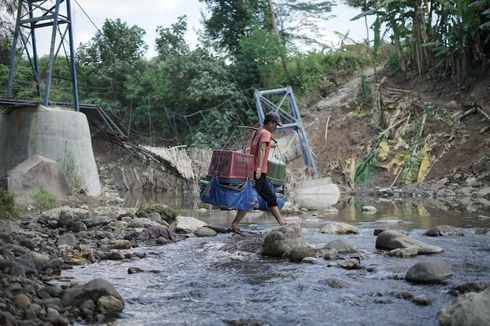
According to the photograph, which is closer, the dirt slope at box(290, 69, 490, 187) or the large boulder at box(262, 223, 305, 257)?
the large boulder at box(262, 223, 305, 257)

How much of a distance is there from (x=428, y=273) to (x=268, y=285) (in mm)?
1240

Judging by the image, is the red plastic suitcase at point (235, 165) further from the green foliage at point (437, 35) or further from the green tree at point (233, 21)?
the green tree at point (233, 21)

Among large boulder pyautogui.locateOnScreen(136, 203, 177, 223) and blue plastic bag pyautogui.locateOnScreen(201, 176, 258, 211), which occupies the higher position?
blue plastic bag pyautogui.locateOnScreen(201, 176, 258, 211)

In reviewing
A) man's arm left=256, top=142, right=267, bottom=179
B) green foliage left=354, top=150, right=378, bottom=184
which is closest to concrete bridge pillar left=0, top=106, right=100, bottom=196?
man's arm left=256, top=142, right=267, bottom=179

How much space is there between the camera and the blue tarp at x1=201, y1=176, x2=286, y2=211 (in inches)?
279

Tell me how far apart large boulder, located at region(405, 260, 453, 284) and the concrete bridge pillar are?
1002 centimetres

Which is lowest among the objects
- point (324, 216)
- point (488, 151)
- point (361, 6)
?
point (324, 216)

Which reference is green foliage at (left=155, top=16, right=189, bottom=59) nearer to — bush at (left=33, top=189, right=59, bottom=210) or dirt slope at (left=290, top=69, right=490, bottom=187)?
dirt slope at (left=290, top=69, right=490, bottom=187)

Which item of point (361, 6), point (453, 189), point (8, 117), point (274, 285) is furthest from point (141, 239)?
point (361, 6)

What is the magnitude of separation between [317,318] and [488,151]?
13647mm

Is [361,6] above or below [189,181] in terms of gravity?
above

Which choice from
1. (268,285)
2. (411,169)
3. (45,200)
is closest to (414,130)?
(411,169)

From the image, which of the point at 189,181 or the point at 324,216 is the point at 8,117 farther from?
the point at 324,216

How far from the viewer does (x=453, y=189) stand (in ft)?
48.0
